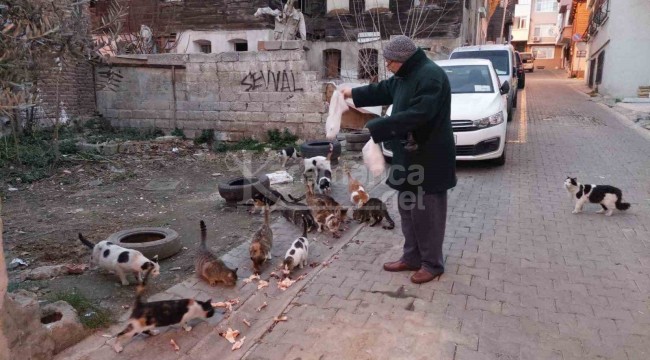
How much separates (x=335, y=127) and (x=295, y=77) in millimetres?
6857

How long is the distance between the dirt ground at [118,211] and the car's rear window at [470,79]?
387cm

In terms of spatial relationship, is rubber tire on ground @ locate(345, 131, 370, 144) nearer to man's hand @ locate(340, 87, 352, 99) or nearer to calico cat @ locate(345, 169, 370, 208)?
calico cat @ locate(345, 169, 370, 208)

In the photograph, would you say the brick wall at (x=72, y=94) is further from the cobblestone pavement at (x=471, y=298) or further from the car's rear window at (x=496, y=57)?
the car's rear window at (x=496, y=57)

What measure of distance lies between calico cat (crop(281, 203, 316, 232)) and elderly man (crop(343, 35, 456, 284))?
1742 millimetres

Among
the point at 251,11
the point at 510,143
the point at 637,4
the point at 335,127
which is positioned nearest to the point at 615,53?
the point at 637,4

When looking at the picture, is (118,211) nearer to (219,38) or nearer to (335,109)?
(335,109)

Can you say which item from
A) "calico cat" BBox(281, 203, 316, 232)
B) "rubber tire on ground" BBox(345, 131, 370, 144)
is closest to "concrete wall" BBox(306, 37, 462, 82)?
"rubber tire on ground" BBox(345, 131, 370, 144)

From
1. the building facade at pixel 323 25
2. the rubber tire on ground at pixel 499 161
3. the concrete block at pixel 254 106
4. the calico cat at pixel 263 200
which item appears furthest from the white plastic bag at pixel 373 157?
the building facade at pixel 323 25

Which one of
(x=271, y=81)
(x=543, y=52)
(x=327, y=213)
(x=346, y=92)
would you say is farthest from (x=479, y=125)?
(x=543, y=52)

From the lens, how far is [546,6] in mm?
63250

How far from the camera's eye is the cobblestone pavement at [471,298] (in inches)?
131

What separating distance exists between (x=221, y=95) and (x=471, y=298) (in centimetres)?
979

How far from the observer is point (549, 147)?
1111 centimetres

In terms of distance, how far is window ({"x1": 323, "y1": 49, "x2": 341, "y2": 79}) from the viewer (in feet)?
64.0
